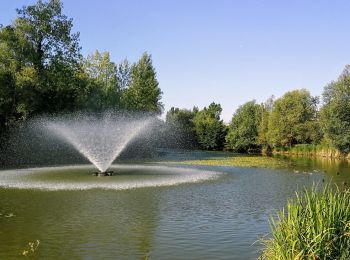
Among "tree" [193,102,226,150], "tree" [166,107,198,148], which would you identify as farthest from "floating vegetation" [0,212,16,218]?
"tree" [166,107,198,148]

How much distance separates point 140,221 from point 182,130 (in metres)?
133

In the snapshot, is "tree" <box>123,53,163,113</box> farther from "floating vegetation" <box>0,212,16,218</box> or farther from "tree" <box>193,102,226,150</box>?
"floating vegetation" <box>0,212,16,218</box>

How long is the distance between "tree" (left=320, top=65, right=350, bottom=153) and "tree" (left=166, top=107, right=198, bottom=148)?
66563 millimetres

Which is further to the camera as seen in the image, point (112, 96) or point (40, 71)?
point (112, 96)

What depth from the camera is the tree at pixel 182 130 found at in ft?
486

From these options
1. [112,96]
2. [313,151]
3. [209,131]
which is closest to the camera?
[112,96]

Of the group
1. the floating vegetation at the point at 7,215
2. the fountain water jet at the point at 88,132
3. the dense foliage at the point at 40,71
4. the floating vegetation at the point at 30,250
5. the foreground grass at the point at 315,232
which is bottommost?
the floating vegetation at the point at 30,250

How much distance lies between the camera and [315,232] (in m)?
9.97

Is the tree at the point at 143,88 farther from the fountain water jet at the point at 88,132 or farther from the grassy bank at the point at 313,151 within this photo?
the grassy bank at the point at 313,151

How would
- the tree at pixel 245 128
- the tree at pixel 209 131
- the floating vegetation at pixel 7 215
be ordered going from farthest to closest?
the tree at pixel 209 131
the tree at pixel 245 128
the floating vegetation at pixel 7 215

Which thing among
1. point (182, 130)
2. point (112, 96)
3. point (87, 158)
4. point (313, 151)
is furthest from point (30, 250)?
point (182, 130)

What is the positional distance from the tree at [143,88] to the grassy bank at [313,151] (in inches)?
1382

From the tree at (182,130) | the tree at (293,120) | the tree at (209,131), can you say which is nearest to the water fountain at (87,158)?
the tree at (293,120)

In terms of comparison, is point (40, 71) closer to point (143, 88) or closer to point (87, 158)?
point (87, 158)
